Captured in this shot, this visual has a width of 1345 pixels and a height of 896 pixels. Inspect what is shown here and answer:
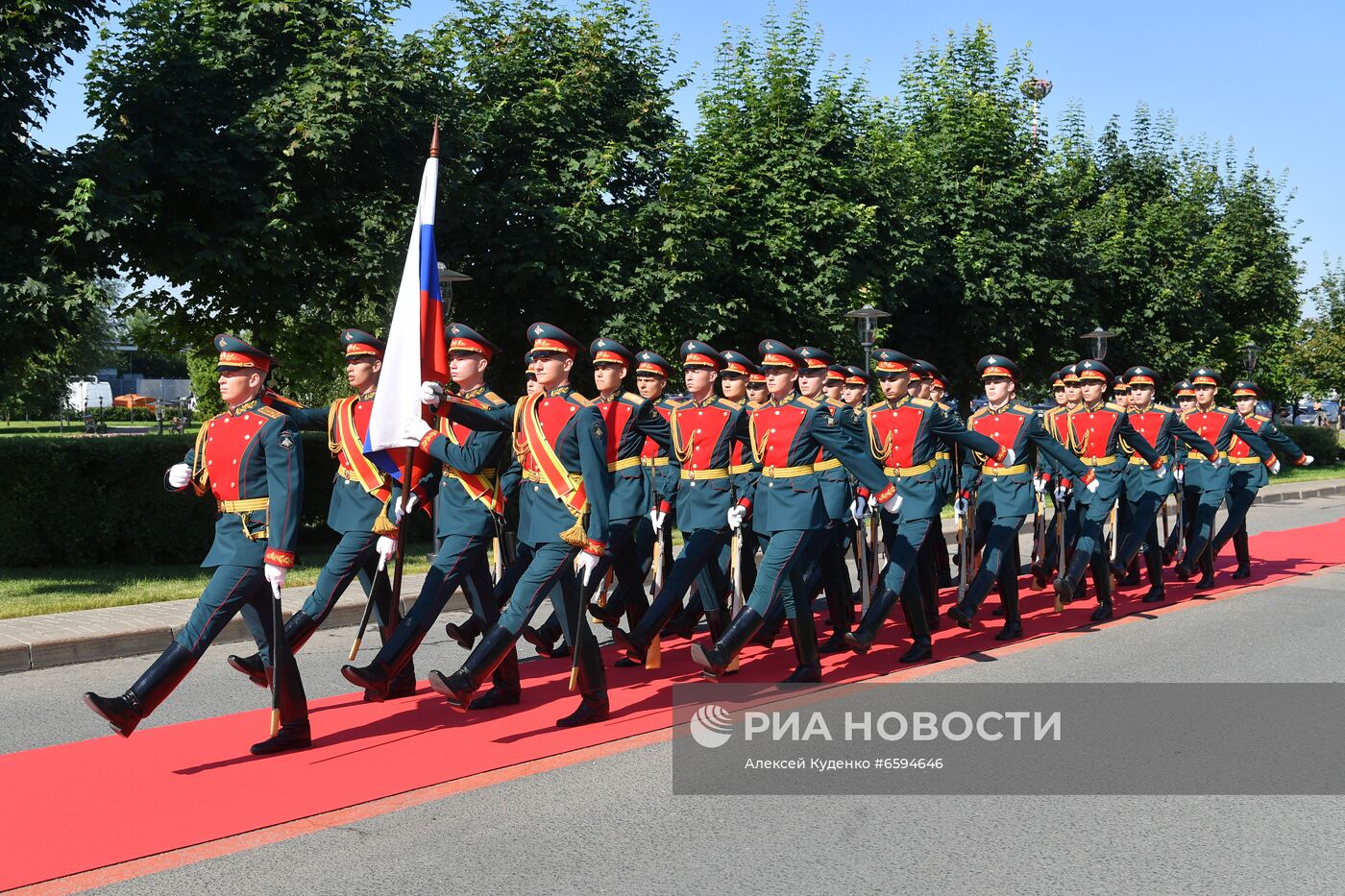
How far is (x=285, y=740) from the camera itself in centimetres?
617

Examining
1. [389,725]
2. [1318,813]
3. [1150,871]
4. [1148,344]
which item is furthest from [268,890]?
[1148,344]

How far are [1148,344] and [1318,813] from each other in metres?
27.0

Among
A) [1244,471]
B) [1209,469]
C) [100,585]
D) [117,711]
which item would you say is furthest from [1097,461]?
[100,585]

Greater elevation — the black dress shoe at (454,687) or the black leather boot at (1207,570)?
the black dress shoe at (454,687)

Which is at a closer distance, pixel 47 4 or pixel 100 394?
pixel 47 4

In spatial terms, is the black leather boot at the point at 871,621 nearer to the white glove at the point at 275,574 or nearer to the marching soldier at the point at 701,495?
the marching soldier at the point at 701,495

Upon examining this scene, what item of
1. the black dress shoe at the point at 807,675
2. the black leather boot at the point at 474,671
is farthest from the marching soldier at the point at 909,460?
the black leather boot at the point at 474,671

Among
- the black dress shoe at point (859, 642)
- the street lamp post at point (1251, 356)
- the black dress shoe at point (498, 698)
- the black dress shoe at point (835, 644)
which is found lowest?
the black dress shoe at point (835, 644)

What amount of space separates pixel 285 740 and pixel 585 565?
5.26 feet

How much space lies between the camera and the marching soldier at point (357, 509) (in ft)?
22.9

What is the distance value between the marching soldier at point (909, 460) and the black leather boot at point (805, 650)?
609 millimetres

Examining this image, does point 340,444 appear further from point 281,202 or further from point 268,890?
point 281,202

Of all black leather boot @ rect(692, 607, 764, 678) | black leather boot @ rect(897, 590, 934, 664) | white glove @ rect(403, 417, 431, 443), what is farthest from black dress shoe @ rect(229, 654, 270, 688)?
black leather boot @ rect(897, 590, 934, 664)

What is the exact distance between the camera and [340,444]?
24.7ft
